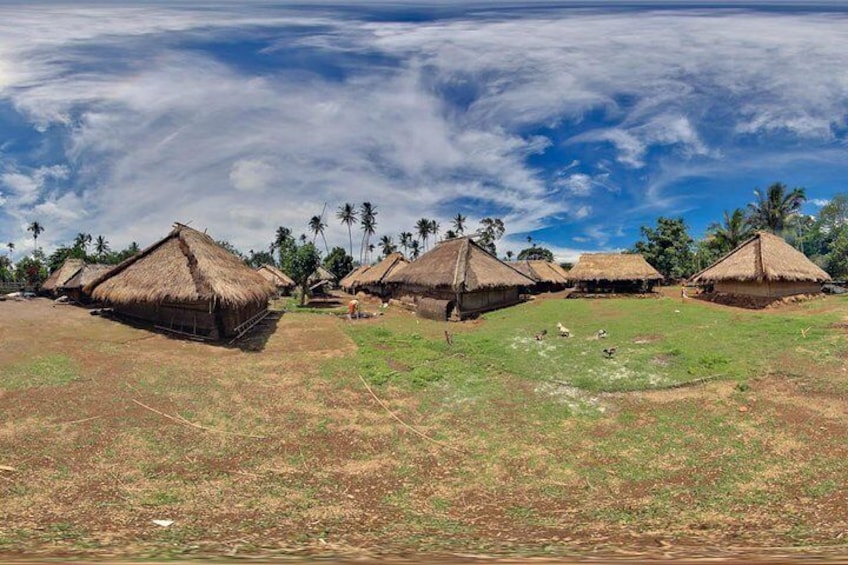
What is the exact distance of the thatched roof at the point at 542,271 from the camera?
39.5 meters

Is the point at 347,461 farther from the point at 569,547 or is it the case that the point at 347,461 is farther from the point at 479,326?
the point at 479,326

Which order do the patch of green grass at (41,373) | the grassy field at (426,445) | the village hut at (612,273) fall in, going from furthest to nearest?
the village hut at (612,273) → the patch of green grass at (41,373) → the grassy field at (426,445)

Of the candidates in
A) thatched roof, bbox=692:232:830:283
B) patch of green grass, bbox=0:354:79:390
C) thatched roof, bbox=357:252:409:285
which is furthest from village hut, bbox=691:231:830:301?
patch of green grass, bbox=0:354:79:390

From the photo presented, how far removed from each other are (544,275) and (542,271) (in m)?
0.57

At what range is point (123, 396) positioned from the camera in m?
9.05

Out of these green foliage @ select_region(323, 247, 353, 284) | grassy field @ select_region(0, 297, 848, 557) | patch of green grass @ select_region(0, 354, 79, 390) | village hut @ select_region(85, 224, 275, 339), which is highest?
green foliage @ select_region(323, 247, 353, 284)

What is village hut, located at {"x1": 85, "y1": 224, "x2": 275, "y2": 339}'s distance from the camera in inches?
566

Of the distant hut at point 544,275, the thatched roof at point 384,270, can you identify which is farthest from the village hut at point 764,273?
the thatched roof at point 384,270

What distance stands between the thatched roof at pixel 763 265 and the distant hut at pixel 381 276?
20.9 meters

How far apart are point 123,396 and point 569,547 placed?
29.8ft

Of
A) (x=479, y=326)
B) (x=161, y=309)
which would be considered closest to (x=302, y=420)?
(x=161, y=309)

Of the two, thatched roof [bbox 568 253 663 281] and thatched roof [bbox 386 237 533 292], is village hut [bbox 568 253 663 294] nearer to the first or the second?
thatched roof [bbox 568 253 663 281]

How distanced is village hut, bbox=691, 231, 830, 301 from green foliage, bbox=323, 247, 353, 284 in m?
38.2

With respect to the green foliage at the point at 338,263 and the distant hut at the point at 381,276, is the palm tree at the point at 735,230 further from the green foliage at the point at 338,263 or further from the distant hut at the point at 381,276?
the green foliage at the point at 338,263
